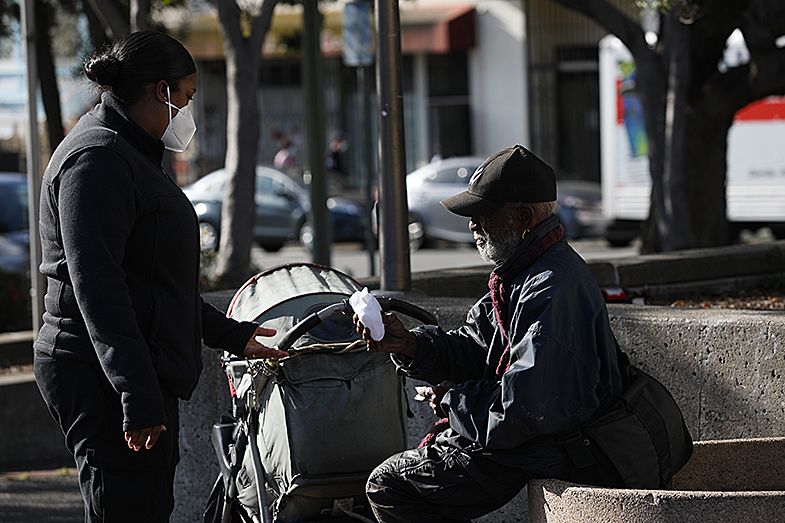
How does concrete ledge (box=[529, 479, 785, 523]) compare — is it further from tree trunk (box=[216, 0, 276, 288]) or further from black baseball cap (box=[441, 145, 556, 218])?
tree trunk (box=[216, 0, 276, 288])

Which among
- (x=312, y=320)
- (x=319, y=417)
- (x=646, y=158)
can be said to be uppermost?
(x=646, y=158)

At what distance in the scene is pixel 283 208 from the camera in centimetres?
1741

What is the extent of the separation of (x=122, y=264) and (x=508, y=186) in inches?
45.5

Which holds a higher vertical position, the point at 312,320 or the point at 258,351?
the point at 312,320

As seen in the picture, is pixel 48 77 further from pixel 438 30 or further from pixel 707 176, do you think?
pixel 438 30

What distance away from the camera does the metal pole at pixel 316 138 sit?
8.99 m

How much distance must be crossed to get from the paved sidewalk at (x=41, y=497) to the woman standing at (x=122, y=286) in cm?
242

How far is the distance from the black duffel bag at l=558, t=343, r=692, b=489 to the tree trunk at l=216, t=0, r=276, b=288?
527 centimetres

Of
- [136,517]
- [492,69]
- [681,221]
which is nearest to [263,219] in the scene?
[492,69]

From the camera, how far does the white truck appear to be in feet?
49.0

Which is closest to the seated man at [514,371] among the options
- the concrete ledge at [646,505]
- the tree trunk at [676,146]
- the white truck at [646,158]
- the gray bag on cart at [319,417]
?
the concrete ledge at [646,505]

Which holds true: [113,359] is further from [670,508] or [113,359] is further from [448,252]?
[448,252]

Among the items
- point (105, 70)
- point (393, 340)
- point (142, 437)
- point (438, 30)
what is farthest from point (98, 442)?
point (438, 30)

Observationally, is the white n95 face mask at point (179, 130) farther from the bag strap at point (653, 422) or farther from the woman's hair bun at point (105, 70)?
the bag strap at point (653, 422)
